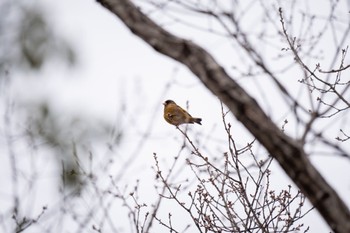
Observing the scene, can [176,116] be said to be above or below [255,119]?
above

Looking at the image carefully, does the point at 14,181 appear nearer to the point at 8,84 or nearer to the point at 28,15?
the point at 8,84

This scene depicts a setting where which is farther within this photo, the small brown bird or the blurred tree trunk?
the small brown bird

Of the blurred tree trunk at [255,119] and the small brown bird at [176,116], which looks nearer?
the blurred tree trunk at [255,119]

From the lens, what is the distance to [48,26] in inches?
134

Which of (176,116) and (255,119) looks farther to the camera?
(176,116)

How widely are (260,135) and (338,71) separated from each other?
98.8 inches

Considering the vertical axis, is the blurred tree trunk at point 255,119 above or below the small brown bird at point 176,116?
below

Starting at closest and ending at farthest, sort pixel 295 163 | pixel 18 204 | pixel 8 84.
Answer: pixel 295 163, pixel 18 204, pixel 8 84

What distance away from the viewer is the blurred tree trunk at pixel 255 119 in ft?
3.67

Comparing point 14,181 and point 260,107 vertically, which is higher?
point 14,181

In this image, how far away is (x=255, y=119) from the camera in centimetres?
121

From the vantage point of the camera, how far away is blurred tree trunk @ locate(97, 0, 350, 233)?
3.67ft

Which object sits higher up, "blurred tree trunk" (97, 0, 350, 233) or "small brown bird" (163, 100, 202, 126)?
"small brown bird" (163, 100, 202, 126)

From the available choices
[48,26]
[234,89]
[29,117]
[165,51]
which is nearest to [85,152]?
[29,117]
